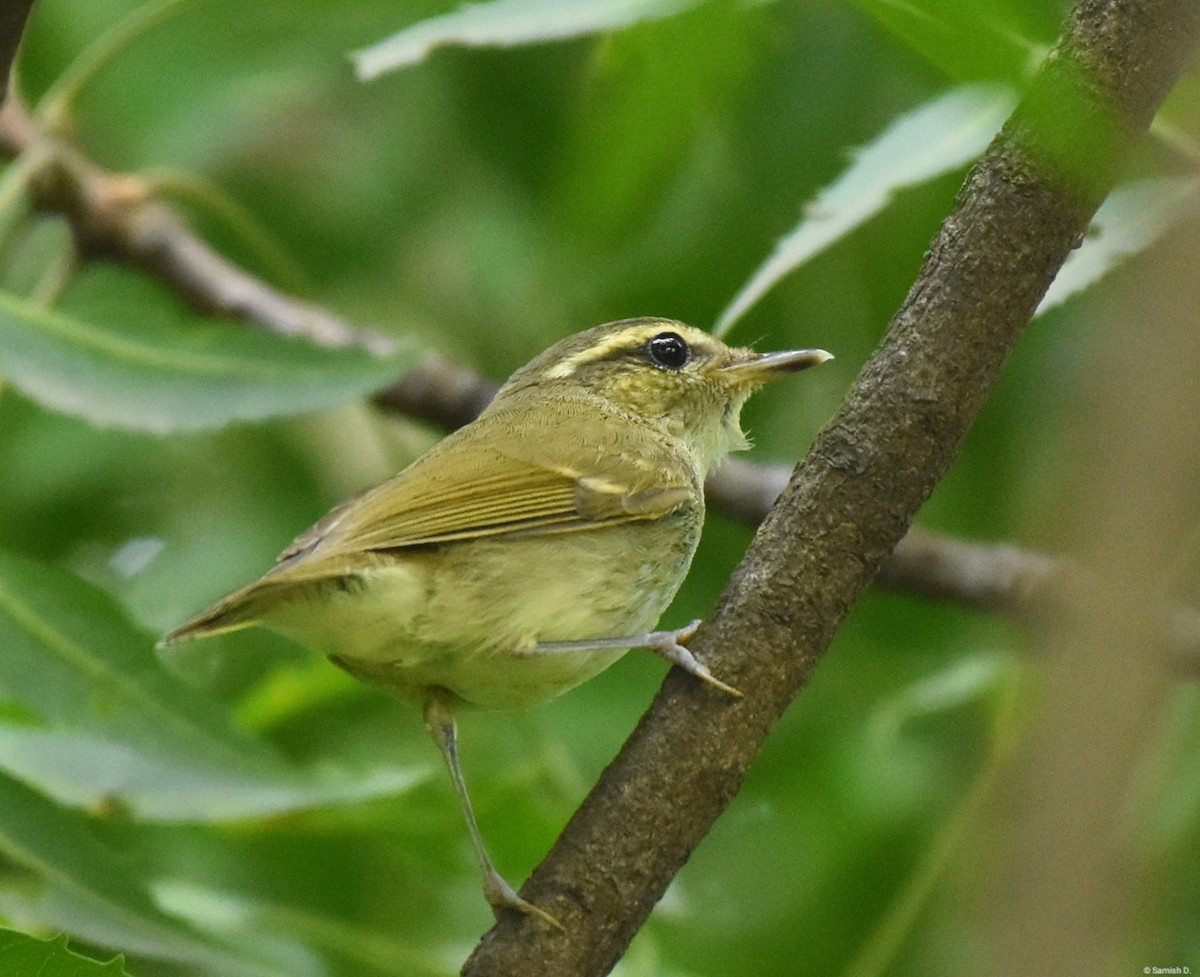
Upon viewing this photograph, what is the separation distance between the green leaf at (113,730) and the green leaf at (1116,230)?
1.78 metres

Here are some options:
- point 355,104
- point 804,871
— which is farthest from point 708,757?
point 355,104

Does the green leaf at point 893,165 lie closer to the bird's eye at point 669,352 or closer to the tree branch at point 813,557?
the bird's eye at point 669,352

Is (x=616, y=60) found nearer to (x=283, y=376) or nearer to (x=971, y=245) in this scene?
(x=283, y=376)

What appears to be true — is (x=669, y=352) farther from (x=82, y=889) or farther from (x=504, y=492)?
(x=82, y=889)

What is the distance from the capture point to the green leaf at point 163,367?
400cm

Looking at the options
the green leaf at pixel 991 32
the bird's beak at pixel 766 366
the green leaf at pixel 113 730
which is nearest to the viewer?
the green leaf at pixel 991 32

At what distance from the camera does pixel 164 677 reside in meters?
3.75

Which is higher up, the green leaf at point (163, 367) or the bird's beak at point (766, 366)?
the bird's beak at point (766, 366)

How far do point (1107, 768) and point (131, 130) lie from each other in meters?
5.14

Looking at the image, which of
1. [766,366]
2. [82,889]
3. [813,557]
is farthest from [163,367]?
[813,557]

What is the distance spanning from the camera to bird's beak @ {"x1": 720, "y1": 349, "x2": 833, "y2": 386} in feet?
13.6

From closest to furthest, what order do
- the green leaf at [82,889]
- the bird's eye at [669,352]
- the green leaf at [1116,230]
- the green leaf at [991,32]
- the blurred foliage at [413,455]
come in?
the green leaf at [991,32]
the green leaf at [1116,230]
the green leaf at [82,889]
the blurred foliage at [413,455]
the bird's eye at [669,352]

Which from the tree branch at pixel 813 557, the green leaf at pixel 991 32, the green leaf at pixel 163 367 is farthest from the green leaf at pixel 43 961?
the green leaf at pixel 991 32

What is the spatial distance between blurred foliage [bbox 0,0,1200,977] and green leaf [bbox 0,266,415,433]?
1cm
